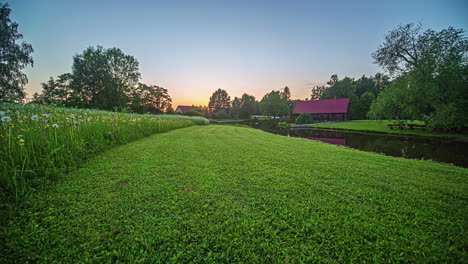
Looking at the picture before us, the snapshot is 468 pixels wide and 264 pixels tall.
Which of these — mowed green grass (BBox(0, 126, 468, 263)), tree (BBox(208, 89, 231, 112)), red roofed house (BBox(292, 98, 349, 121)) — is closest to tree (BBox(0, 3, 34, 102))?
mowed green grass (BBox(0, 126, 468, 263))

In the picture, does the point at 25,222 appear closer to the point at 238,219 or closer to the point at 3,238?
the point at 3,238

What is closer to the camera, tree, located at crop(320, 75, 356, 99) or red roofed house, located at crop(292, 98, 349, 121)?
red roofed house, located at crop(292, 98, 349, 121)

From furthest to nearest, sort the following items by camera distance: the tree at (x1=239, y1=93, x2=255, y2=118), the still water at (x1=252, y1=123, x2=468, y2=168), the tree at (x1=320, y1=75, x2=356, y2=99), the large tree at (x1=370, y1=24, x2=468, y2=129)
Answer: the tree at (x1=239, y1=93, x2=255, y2=118) < the tree at (x1=320, y1=75, x2=356, y2=99) < the large tree at (x1=370, y1=24, x2=468, y2=129) < the still water at (x1=252, y1=123, x2=468, y2=168)

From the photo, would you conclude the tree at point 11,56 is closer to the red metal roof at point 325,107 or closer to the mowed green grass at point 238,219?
the mowed green grass at point 238,219

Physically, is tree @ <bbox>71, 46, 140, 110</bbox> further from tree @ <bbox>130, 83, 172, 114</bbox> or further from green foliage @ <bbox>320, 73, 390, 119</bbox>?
green foliage @ <bbox>320, 73, 390, 119</bbox>

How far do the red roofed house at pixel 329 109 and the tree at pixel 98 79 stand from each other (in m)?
40.8

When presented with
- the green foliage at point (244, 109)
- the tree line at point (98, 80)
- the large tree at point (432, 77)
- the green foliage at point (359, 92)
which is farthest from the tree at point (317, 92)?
the tree line at point (98, 80)

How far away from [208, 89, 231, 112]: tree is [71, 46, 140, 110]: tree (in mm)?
47763

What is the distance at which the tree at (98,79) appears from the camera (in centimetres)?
3038

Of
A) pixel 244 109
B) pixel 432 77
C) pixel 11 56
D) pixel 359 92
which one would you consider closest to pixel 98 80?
pixel 11 56

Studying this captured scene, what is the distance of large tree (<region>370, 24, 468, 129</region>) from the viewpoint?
14.1 m

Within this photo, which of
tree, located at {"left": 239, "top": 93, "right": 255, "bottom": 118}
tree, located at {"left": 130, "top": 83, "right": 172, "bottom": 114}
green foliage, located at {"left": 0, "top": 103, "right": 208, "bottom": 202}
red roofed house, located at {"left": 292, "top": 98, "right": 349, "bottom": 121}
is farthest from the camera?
tree, located at {"left": 239, "top": 93, "right": 255, "bottom": 118}

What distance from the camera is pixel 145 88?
139ft

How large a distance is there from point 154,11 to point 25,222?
1482cm
